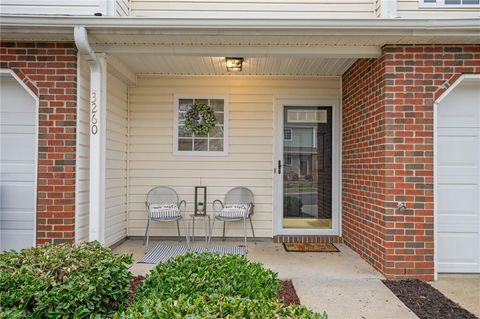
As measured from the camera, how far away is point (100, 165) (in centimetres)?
357

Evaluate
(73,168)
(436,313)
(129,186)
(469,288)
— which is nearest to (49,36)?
(73,168)

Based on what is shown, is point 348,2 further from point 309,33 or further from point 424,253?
point 424,253

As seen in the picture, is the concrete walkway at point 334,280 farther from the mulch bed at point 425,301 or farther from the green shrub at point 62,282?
the green shrub at point 62,282

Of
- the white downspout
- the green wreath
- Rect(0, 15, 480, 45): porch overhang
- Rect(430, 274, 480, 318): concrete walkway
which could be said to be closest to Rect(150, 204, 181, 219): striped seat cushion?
the white downspout

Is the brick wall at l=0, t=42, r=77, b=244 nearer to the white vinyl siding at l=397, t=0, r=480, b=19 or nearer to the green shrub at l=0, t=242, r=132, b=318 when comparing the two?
the green shrub at l=0, t=242, r=132, b=318

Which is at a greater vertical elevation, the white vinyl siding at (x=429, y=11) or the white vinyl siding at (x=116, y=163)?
the white vinyl siding at (x=429, y=11)

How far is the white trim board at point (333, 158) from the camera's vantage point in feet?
16.5

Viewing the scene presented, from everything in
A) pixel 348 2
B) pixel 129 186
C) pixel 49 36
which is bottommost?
pixel 129 186

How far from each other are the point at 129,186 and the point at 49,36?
2346 millimetres

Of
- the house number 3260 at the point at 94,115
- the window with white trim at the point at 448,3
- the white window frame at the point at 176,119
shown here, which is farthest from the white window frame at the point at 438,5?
the house number 3260 at the point at 94,115

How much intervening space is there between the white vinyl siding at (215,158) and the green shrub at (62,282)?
2919 millimetres

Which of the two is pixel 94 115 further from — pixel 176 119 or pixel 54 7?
pixel 176 119

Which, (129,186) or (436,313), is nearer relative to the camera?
(436,313)

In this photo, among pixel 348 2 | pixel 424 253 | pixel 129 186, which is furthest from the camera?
pixel 129 186
